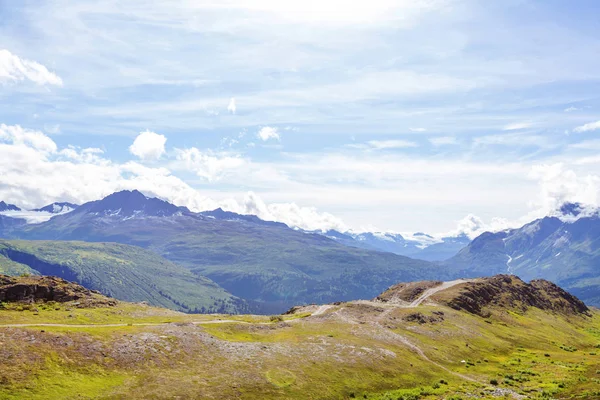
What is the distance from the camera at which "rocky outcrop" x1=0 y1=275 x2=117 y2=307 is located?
90.8 meters

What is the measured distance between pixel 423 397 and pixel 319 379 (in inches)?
663

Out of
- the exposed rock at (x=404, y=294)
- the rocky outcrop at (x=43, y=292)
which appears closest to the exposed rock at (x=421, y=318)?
the exposed rock at (x=404, y=294)

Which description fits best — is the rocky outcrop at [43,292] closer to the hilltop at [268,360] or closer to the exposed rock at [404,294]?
the hilltop at [268,360]

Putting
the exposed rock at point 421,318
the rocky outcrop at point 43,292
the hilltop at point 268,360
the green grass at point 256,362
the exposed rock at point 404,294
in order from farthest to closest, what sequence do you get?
the exposed rock at point 404,294, the exposed rock at point 421,318, the rocky outcrop at point 43,292, the hilltop at point 268,360, the green grass at point 256,362

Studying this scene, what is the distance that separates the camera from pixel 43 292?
96.1 m

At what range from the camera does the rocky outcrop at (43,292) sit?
9075 centimetres

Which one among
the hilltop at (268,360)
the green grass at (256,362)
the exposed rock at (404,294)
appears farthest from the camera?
the exposed rock at (404,294)

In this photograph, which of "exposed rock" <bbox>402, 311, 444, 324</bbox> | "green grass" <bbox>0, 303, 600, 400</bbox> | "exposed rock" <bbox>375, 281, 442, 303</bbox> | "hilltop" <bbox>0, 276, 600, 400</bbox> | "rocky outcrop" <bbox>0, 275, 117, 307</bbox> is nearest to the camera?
"green grass" <bbox>0, 303, 600, 400</bbox>

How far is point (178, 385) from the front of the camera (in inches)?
2325

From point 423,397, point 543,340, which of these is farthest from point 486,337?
point 423,397

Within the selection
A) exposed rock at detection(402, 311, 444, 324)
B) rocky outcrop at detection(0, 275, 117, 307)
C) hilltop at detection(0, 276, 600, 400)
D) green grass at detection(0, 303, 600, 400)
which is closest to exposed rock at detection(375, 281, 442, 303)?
exposed rock at detection(402, 311, 444, 324)

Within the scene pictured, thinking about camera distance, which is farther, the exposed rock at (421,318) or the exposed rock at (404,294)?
the exposed rock at (404,294)

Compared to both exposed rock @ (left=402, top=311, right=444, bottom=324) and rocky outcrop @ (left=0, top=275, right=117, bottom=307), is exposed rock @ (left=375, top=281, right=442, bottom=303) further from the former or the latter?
rocky outcrop @ (left=0, top=275, right=117, bottom=307)

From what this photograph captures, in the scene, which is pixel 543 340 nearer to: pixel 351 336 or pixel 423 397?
pixel 351 336
